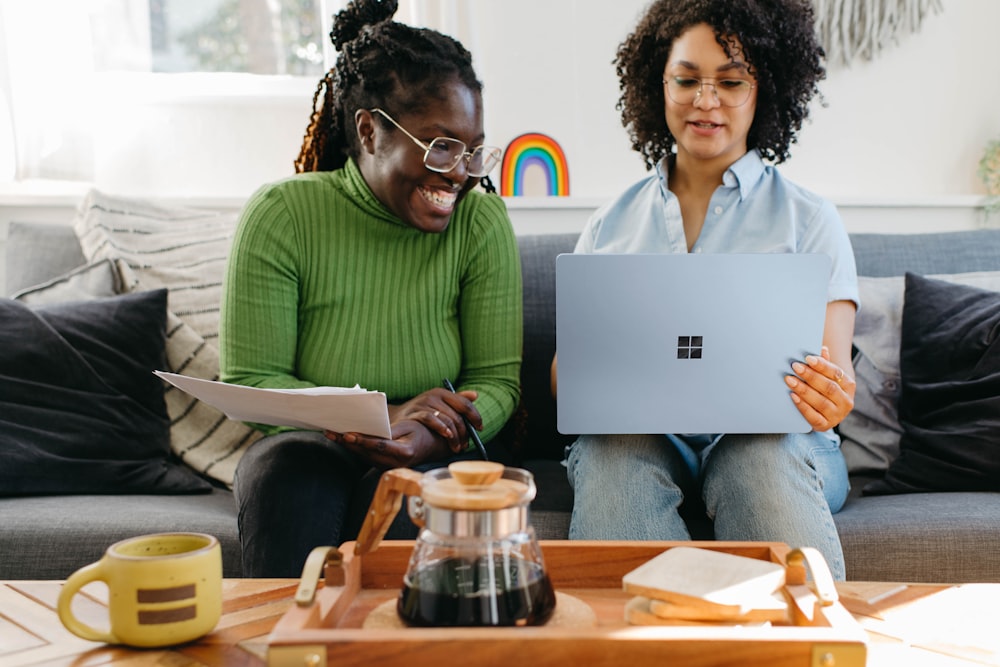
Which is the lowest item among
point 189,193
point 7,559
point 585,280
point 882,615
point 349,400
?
point 7,559

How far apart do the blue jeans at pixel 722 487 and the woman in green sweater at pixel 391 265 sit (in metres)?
0.24

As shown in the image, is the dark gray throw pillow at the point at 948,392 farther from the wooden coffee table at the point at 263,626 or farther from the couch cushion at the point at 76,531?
the couch cushion at the point at 76,531

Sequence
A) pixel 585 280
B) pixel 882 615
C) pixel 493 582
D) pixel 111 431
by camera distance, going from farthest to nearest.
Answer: pixel 111 431
pixel 585 280
pixel 882 615
pixel 493 582

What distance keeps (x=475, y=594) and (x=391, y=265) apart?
0.95 meters

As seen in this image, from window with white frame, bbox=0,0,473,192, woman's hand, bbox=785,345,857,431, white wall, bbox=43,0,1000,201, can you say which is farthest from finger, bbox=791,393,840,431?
window with white frame, bbox=0,0,473,192

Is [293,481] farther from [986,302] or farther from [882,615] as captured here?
[986,302]

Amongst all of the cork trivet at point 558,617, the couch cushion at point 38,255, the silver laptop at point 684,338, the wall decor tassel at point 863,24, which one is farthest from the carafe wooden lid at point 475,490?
the wall decor tassel at point 863,24

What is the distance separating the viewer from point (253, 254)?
1506 mm

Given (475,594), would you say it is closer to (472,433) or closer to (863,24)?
(472,433)

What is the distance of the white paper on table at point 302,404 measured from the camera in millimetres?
1079

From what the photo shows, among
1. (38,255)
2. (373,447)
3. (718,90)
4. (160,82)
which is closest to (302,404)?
(373,447)

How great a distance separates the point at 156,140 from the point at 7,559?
129 cm

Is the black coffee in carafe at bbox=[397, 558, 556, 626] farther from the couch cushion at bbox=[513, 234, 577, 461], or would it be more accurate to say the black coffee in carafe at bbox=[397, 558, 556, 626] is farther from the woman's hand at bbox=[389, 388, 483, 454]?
the couch cushion at bbox=[513, 234, 577, 461]

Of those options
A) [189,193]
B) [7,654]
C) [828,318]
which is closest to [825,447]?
[828,318]
